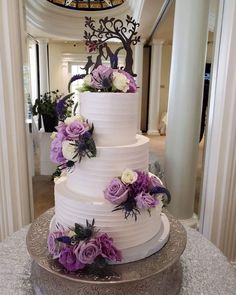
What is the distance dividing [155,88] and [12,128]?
5892 mm

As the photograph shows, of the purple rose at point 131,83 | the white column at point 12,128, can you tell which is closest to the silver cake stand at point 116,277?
the purple rose at point 131,83

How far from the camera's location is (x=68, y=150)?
0.91m

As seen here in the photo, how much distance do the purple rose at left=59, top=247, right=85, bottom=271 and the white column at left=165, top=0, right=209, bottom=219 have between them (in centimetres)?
164

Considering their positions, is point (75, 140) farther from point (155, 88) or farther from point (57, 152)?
point (155, 88)

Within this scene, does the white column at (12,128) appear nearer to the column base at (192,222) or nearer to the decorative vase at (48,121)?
the column base at (192,222)

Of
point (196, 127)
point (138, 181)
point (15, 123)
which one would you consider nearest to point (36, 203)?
point (15, 123)

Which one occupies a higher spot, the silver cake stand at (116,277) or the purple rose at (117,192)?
the purple rose at (117,192)

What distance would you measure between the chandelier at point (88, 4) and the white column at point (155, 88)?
1.45m

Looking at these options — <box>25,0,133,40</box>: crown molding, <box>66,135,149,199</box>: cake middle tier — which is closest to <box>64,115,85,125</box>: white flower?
<box>66,135,149,199</box>: cake middle tier

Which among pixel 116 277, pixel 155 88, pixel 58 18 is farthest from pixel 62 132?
pixel 155 88

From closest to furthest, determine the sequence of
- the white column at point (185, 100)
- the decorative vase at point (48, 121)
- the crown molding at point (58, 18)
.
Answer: the white column at point (185, 100)
the decorative vase at point (48, 121)
the crown molding at point (58, 18)

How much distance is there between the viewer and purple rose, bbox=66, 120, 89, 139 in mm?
910

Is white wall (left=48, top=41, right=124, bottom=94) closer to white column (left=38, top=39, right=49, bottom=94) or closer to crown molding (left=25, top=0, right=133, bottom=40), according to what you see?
white column (left=38, top=39, right=49, bottom=94)

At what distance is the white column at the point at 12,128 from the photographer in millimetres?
1583
